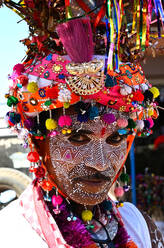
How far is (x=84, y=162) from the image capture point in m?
1.43

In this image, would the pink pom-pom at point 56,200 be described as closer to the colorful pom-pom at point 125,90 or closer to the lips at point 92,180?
the lips at point 92,180

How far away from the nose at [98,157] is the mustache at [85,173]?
0.08 ft

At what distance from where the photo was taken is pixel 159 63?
11.6ft

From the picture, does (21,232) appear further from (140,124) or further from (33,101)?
(140,124)

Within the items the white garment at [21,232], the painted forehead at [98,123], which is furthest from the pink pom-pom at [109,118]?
the white garment at [21,232]

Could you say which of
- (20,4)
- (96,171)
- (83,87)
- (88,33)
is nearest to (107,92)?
(83,87)

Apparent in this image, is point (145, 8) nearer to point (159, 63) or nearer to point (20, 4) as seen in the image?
point (20, 4)

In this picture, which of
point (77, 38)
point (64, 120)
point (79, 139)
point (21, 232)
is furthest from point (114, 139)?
point (21, 232)

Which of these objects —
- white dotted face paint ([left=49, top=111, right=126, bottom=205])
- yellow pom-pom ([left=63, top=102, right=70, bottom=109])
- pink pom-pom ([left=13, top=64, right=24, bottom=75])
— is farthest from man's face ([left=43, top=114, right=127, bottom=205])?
pink pom-pom ([left=13, top=64, right=24, bottom=75])

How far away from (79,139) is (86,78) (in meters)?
0.31

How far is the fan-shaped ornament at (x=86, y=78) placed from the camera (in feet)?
4.30

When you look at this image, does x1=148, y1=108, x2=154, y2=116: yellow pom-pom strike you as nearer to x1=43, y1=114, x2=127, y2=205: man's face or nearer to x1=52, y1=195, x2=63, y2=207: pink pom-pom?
x1=43, y1=114, x2=127, y2=205: man's face

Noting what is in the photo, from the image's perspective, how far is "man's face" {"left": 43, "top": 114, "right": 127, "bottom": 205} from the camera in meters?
1.43

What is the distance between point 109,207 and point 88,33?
3.18 feet
